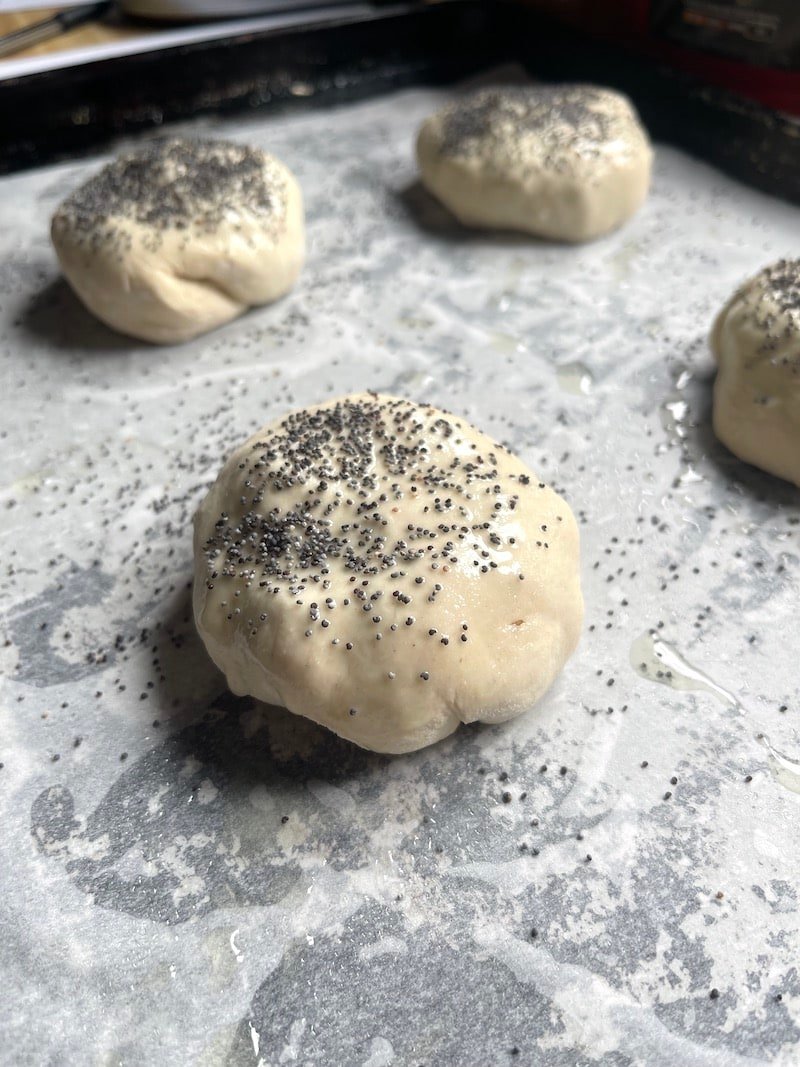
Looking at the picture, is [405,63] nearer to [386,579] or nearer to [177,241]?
[177,241]

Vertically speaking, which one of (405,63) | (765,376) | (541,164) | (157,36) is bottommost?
(765,376)

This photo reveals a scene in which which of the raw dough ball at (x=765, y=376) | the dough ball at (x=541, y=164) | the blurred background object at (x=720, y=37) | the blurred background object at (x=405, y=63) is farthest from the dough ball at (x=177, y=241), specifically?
the blurred background object at (x=720, y=37)

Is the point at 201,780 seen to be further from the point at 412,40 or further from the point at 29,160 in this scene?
the point at 412,40

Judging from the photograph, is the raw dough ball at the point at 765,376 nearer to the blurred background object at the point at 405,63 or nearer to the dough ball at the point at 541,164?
the dough ball at the point at 541,164

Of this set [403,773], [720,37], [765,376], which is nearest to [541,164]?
[720,37]

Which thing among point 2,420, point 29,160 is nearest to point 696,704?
point 2,420
